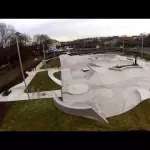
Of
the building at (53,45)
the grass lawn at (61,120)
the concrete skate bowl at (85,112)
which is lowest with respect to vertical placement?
the grass lawn at (61,120)

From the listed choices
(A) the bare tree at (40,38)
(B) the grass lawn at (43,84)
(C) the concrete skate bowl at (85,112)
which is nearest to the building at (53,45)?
(A) the bare tree at (40,38)

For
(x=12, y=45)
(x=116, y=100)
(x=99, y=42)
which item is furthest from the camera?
(x=99, y=42)

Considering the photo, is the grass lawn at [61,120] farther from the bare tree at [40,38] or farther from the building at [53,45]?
the building at [53,45]

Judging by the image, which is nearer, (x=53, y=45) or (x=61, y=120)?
(x=61, y=120)

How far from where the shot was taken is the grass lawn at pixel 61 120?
165 inches

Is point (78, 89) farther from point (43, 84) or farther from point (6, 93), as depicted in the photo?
point (6, 93)

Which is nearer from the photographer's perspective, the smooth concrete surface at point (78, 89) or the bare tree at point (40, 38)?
the smooth concrete surface at point (78, 89)

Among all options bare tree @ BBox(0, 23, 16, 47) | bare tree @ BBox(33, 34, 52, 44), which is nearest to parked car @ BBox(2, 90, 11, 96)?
bare tree @ BBox(0, 23, 16, 47)

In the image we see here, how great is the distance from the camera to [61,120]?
4.58m

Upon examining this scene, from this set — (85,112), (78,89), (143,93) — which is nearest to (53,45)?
(78,89)

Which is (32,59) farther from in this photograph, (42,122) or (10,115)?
(42,122)

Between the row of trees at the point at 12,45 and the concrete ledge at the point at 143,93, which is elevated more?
the row of trees at the point at 12,45

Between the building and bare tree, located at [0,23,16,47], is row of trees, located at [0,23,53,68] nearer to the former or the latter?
bare tree, located at [0,23,16,47]
